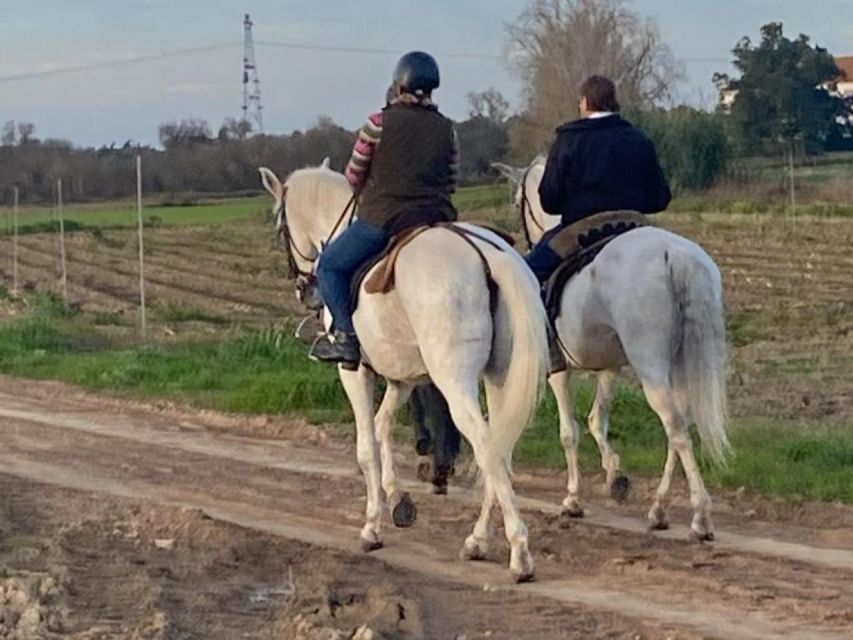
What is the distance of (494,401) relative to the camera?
8.29 m

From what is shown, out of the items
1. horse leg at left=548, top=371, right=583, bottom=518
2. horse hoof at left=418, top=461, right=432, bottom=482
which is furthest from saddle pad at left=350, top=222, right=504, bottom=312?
horse hoof at left=418, top=461, right=432, bottom=482

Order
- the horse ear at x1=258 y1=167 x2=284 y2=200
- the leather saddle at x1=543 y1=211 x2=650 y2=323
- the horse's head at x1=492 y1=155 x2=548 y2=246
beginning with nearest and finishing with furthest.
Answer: the leather saddle at x1=543 y1=211 x2=650 y2=323
the horse ear at x1=258 y1=167 x2=284 y2=200
the horse's head at x1=492 y1=155 x2=548 y2=246

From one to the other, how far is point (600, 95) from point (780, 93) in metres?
62.0

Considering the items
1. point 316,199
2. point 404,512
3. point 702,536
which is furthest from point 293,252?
point 702,536

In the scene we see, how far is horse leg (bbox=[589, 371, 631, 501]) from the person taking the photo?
10266mm

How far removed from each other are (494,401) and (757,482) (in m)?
3.22

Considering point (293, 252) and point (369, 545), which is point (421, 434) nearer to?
point (293, 252)

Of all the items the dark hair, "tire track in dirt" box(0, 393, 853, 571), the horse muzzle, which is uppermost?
the dark hair

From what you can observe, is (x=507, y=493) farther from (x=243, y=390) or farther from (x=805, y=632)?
(x=243, y=390)

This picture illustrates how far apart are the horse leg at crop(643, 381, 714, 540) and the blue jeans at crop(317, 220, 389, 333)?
1.74m

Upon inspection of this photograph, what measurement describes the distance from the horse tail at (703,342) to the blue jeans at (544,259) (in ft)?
3.22

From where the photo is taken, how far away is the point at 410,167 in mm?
8867

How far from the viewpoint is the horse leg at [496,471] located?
8.02 m

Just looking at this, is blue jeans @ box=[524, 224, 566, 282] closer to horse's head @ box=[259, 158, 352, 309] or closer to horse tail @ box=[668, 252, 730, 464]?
horse tail @ box=[668, 252, 730, 464]
